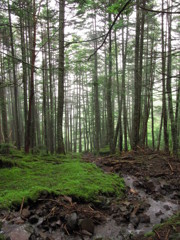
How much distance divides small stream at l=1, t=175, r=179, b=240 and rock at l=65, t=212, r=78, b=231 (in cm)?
12

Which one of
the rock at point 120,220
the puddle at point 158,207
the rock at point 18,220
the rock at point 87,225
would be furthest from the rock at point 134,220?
the rock at point 18,220

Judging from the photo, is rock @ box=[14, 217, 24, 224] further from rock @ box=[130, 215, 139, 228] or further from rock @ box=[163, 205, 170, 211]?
rock @ box=[163, 205, 170, 211]

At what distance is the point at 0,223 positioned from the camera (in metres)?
2.36

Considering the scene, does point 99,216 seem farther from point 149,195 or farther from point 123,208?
point 149,195

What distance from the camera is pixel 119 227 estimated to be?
2.81m

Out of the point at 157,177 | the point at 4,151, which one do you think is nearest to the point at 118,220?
the point at 157,177

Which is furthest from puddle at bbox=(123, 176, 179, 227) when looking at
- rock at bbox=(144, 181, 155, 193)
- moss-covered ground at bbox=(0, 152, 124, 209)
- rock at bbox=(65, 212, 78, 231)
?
rock at bbox=(65, 212, 78, 231)

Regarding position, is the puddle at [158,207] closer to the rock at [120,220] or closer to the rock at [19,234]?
the rock at [120,220]

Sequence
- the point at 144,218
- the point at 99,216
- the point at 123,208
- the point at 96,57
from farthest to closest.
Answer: the point at 96,57 < the point at 123,208 < the point at 144,218 < the point at 99,216

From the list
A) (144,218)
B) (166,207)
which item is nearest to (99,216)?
(144,218)

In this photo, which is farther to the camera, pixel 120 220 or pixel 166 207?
pixel 166 207

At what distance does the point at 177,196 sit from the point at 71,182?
8.65 ft

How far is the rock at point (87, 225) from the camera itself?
2.57m

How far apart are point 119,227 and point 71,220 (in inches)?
34.5
